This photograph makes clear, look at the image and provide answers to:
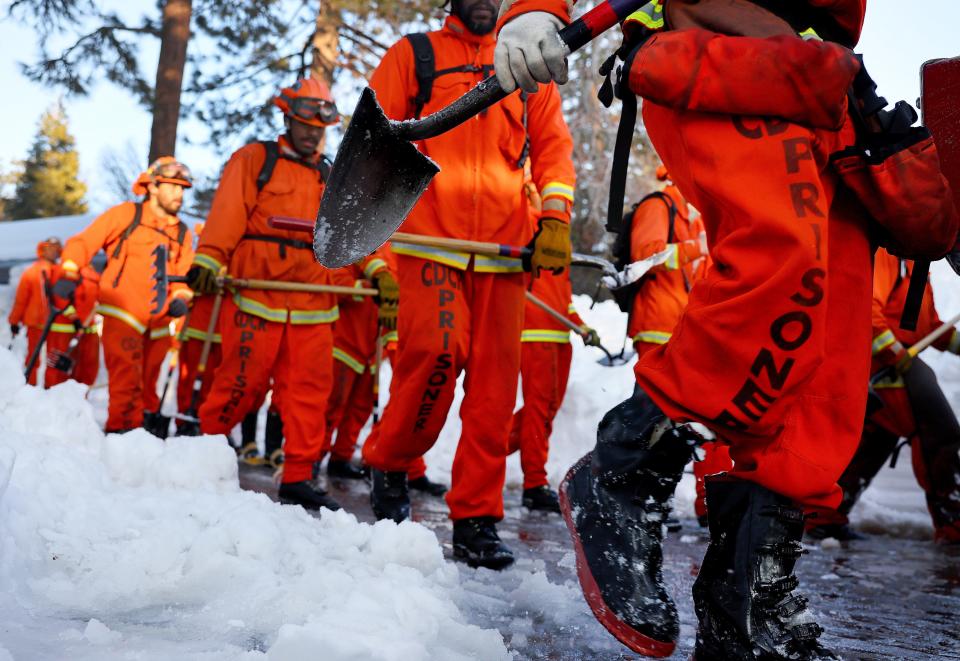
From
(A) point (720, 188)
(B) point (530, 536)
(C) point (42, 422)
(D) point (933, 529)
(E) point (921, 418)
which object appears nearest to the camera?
(A) point (720, 188)

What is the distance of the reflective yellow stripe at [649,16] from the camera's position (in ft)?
7.22

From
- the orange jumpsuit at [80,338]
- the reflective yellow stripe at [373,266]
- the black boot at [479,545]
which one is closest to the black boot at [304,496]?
the black boot at [479,545]

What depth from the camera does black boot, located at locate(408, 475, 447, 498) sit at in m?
6.59

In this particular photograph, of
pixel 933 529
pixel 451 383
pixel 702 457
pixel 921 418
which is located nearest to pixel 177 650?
pixel 702 457

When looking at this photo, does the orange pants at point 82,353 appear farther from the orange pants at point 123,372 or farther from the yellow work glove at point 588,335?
the yellow work glove at point 588,335

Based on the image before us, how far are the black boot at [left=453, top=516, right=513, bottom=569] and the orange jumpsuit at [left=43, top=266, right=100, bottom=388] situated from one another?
29.6 feet

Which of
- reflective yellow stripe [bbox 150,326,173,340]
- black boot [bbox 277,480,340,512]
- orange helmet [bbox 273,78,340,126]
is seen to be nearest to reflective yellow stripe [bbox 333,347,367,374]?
reflective yellow stripe [bbox 150,326,173,340]

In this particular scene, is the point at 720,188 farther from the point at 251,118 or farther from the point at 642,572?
the point at 251,118

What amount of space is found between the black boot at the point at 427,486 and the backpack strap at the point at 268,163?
95.0 inches

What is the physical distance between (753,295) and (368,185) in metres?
1.37

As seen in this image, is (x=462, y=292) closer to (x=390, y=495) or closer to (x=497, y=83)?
(x=390, y=495)

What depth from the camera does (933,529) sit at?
5699 millimetres

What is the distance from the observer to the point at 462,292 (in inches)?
150

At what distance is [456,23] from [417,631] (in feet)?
9.98
